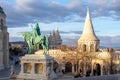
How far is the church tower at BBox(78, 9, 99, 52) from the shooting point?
76.9 metres

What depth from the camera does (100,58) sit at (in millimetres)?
69750

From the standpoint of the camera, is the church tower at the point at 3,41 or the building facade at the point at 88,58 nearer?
the building facade at the point at 88,58

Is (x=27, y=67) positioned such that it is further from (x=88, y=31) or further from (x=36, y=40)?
(x=88, y=31)

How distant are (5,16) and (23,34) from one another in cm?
3100

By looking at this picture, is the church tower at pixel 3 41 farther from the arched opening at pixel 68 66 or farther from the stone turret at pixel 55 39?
the stone turret at pixel 55 39

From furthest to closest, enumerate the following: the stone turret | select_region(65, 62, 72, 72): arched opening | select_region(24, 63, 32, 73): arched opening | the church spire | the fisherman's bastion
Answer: the stone turret → the church spire → select_region(65, 62, 72, 72): arched opening → the fisherman's bastion → select_region(24, 63, 32, 73): arched opening

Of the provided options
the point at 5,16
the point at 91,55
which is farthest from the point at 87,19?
the point at 5,16

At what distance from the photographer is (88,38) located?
77125 mm

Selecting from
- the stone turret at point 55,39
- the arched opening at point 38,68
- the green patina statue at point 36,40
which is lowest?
the arched opening at point 38,68

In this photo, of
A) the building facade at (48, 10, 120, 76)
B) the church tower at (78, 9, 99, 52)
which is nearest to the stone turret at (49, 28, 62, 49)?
the church tower at (78, 9, 99, 52)

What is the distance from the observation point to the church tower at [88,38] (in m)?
76.9

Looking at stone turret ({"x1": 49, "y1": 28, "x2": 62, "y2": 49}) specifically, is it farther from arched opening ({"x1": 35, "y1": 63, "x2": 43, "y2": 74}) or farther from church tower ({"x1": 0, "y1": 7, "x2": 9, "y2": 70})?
arched opening ({"x1": 35, "y1": 63, "x2": 43, "y2": 74})

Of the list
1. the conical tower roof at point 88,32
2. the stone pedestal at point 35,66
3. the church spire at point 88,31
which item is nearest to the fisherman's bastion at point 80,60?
the conical tower roof at point 88,32

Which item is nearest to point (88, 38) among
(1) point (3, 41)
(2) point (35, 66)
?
(1) point (3, 41)
